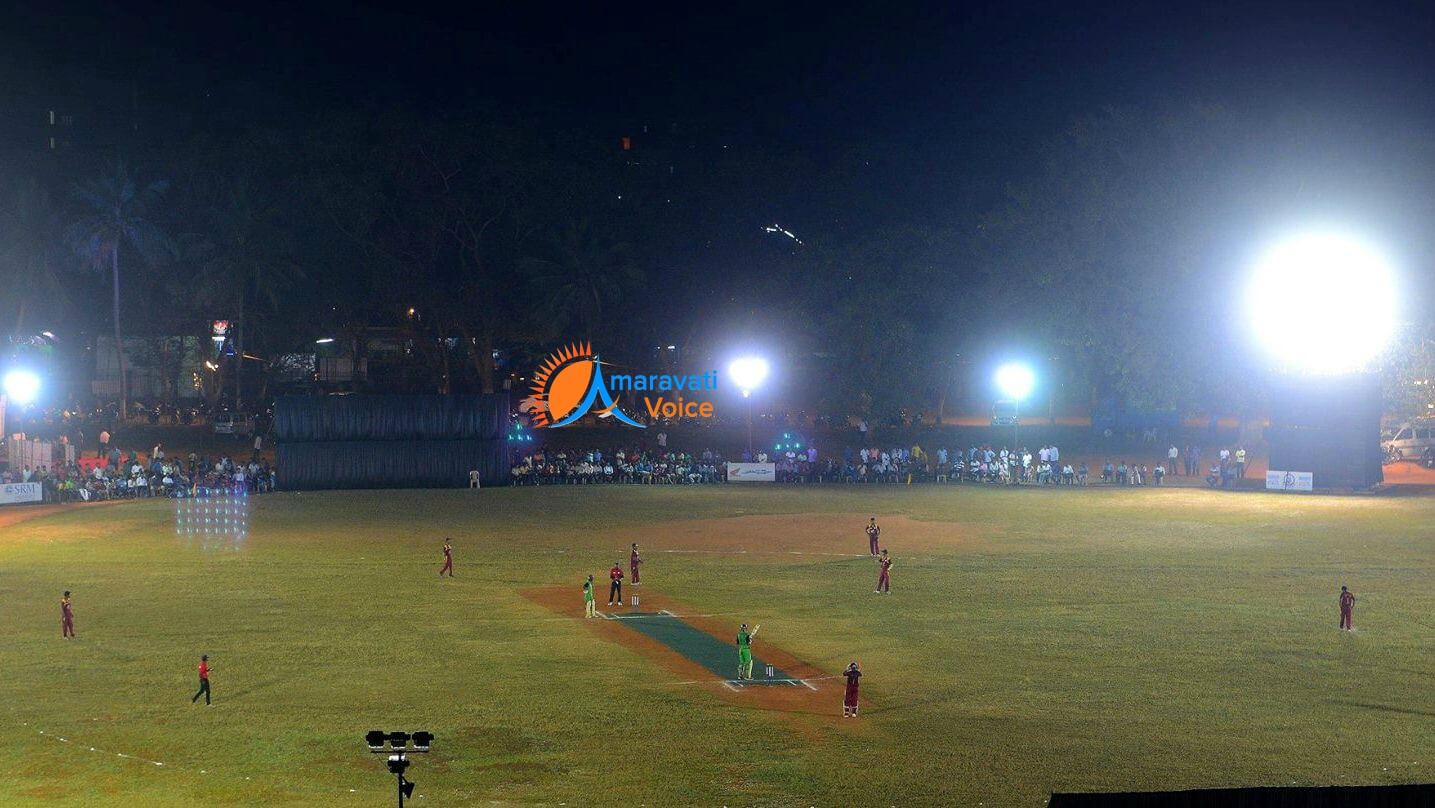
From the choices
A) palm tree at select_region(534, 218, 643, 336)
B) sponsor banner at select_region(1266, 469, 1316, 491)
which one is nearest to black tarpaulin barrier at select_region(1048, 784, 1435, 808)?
sponsor banner at select_region(1266, 469, 1316, 491)

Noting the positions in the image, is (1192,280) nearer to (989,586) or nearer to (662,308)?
(662,308)

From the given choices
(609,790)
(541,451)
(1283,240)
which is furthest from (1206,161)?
(609,790)

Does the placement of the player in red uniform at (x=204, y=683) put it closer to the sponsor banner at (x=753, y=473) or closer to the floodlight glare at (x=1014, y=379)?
the sponsor banner at (x=753, y=473)

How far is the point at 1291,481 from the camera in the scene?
64875 mm

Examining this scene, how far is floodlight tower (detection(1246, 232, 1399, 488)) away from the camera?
62969mm

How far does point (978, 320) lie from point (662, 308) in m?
21.5

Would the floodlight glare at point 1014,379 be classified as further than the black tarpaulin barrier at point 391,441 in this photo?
Yes

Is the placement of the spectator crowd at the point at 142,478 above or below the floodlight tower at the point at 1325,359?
below

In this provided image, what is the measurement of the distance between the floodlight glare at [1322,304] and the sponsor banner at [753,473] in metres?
26.6

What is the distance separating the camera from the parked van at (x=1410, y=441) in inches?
3201

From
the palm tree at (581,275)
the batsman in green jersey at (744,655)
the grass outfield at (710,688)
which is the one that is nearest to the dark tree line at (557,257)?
the palm tree at (581,275)

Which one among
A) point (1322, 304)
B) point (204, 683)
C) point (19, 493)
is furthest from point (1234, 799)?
point (19, 493)

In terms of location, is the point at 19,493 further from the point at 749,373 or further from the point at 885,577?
the point at 885,577

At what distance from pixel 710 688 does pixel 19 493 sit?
4548 centimetres
